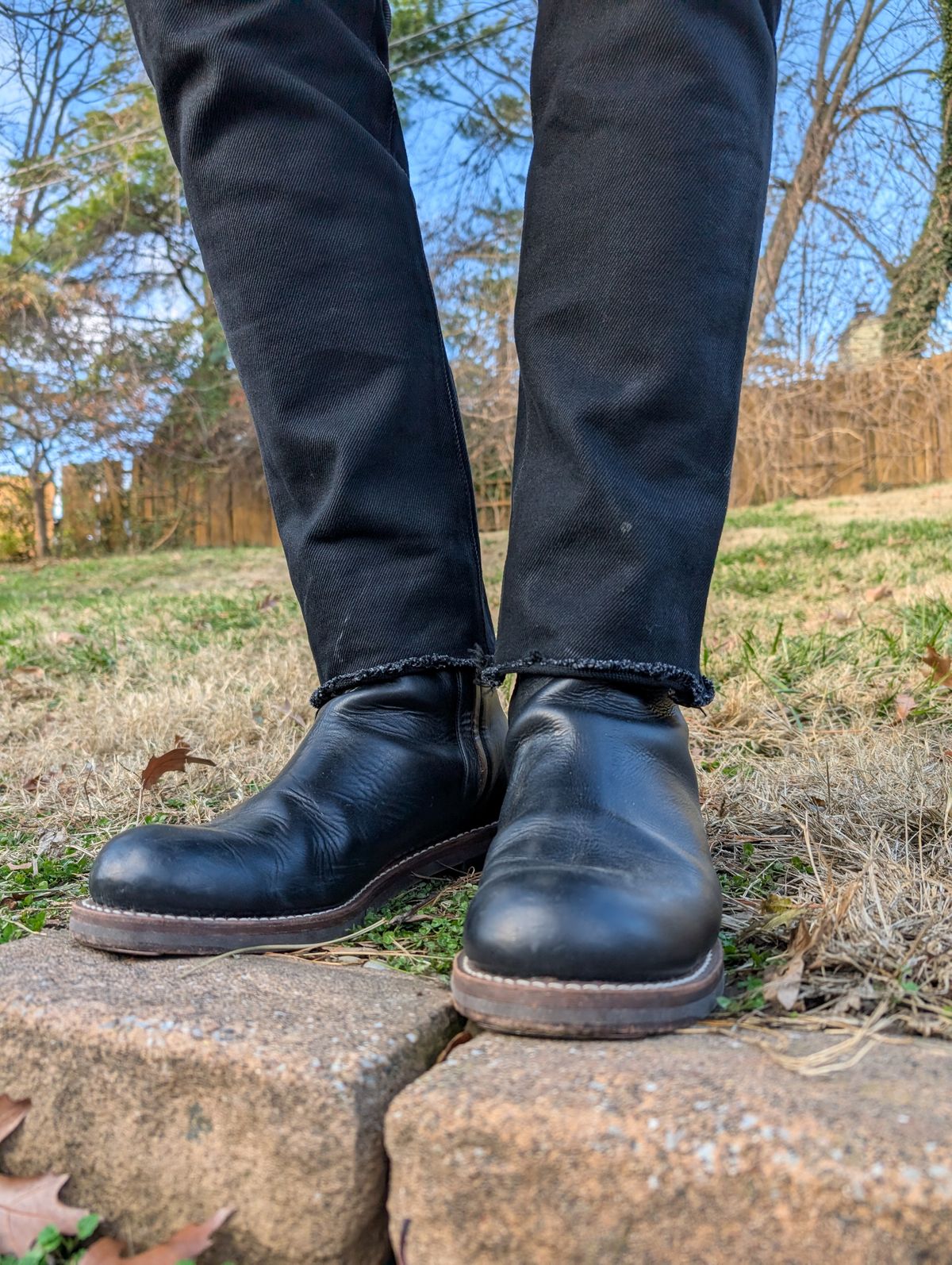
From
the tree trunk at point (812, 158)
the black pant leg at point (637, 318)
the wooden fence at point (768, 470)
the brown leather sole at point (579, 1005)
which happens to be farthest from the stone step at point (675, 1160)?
the wooden fence at point (768, 470)

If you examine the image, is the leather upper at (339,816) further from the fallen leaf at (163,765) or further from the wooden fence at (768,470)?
the wooden fence at (768,470)

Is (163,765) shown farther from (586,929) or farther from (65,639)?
(65,639)

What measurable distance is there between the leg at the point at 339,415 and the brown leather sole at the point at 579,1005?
272 millimetres

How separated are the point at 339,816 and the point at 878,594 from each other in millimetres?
2563

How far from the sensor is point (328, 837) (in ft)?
3.05

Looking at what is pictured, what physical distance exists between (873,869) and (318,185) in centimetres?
86

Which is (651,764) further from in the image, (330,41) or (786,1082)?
(330,41)

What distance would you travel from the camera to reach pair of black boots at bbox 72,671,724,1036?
683 millimetres

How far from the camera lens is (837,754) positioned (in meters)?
1.45

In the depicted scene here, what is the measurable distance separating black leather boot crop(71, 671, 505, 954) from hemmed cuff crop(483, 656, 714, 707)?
0.49ft

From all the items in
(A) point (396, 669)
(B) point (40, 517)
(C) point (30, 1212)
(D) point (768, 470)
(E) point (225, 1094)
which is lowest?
(C) point (30, 1212)

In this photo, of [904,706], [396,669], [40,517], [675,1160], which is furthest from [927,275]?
[40,517]

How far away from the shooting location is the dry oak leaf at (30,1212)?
71cm

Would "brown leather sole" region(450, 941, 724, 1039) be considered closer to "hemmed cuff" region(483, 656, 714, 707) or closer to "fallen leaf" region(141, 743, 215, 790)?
"hemmed cuff" region(483, 656, 714, 707)
